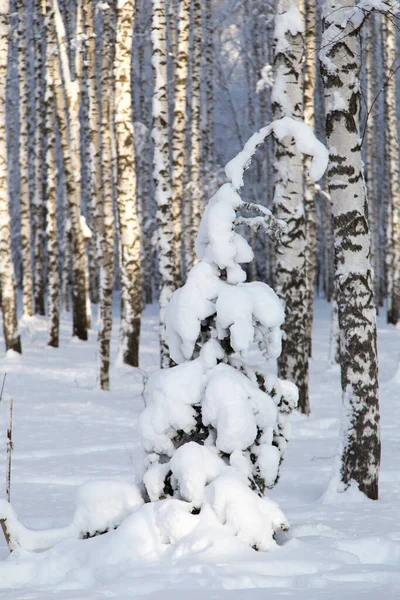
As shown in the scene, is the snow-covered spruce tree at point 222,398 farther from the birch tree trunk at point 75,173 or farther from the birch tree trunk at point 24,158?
the birch tree trunk at point 24,158

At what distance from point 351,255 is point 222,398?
6.31 ft

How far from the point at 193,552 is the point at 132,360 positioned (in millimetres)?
9444

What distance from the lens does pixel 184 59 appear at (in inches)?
540

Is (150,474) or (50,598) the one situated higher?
(150,474)

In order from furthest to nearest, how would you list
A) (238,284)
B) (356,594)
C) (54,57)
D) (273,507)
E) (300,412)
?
(54,57) < (300,412) < (238,284) < (273,507) < (356,594)

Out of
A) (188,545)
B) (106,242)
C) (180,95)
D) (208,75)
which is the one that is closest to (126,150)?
(106,242)

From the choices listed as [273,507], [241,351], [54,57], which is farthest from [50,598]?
[54,57]

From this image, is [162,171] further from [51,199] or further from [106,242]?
[51,199]

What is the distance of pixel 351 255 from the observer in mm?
5520

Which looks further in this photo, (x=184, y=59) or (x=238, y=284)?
(x=184, y=59)

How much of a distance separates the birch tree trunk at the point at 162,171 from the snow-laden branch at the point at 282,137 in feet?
22.5

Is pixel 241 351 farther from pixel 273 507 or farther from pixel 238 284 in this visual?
pixel 273 507

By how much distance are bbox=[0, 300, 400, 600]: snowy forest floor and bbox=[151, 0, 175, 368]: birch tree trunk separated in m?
1.72

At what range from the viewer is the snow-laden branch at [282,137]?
15.4ft
